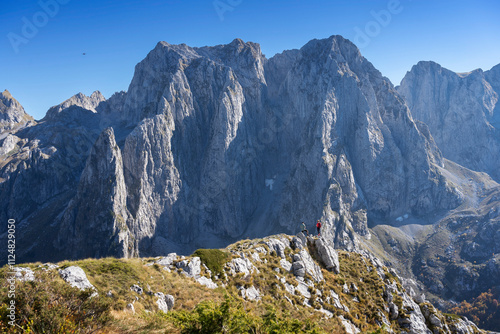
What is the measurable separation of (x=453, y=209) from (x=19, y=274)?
253784 millimetres

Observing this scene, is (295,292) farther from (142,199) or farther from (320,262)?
(142,199)

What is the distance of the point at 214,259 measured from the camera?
75.7ft

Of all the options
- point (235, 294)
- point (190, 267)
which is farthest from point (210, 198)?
Answer: point (235, 294)

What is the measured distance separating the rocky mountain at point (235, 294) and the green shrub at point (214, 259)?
0.30ft

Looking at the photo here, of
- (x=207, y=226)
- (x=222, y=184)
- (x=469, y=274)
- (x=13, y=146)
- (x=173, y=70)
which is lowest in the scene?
(x=469, y=274)

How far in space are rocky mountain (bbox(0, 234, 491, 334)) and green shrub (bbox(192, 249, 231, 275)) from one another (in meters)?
0.09

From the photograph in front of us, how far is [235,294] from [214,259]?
14.2 feet

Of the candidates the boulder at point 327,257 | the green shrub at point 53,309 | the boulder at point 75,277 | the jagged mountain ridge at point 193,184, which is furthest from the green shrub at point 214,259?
the jagged mountain ridge at point 193,184

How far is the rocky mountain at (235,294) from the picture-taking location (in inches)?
416

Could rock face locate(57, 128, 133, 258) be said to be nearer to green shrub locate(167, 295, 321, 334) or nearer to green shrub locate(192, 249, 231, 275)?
green shrub locate(192, 249, 231, 275)

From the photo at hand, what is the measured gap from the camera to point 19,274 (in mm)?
12250

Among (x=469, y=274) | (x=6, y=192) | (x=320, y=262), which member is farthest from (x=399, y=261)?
(x=6, y=192)

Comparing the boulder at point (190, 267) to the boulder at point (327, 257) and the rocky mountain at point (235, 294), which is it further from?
the boulder at point (327, 257)

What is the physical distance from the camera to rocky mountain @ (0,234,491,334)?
416 inches
